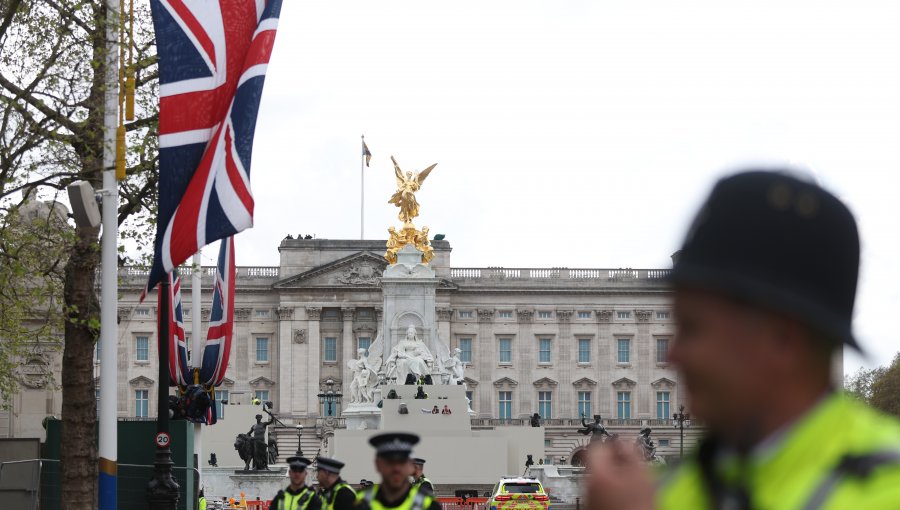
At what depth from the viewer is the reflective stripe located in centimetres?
177

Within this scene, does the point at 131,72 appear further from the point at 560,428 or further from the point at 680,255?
the point at 560,428

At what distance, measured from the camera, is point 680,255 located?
2010 millimetres

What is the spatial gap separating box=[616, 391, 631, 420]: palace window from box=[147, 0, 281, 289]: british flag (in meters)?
98.5

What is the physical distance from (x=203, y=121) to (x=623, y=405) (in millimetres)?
99412

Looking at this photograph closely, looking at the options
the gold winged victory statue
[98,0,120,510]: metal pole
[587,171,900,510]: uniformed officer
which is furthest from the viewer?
the gold winged victory statue

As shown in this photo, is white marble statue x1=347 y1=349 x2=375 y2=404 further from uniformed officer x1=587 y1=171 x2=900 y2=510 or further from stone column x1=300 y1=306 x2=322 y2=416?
uniformed officer x1=587 y1=171 x2=900 y2=510

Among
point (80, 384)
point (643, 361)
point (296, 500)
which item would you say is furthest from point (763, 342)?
point (643, 361)

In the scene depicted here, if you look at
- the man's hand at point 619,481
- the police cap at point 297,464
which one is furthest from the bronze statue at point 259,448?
the man's hand at point 619,481

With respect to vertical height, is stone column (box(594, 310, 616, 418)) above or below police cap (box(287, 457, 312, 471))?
above

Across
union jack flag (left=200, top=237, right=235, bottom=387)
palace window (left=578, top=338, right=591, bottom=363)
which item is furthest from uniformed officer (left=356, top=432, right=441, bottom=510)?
palace window (left=578, top=338, right=591, bottom=363)

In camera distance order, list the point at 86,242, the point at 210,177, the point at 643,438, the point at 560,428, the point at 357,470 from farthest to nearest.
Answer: the point at 560,428 < the point at 643,438 < the point at 357,470 < the point at 86,242 < the point at 210,177

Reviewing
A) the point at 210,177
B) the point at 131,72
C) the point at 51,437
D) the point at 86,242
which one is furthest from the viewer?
the point at 51,437

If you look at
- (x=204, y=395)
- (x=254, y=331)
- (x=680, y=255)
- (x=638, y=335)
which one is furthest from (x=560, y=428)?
(x=680, y=255)

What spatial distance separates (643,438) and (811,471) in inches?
2345
